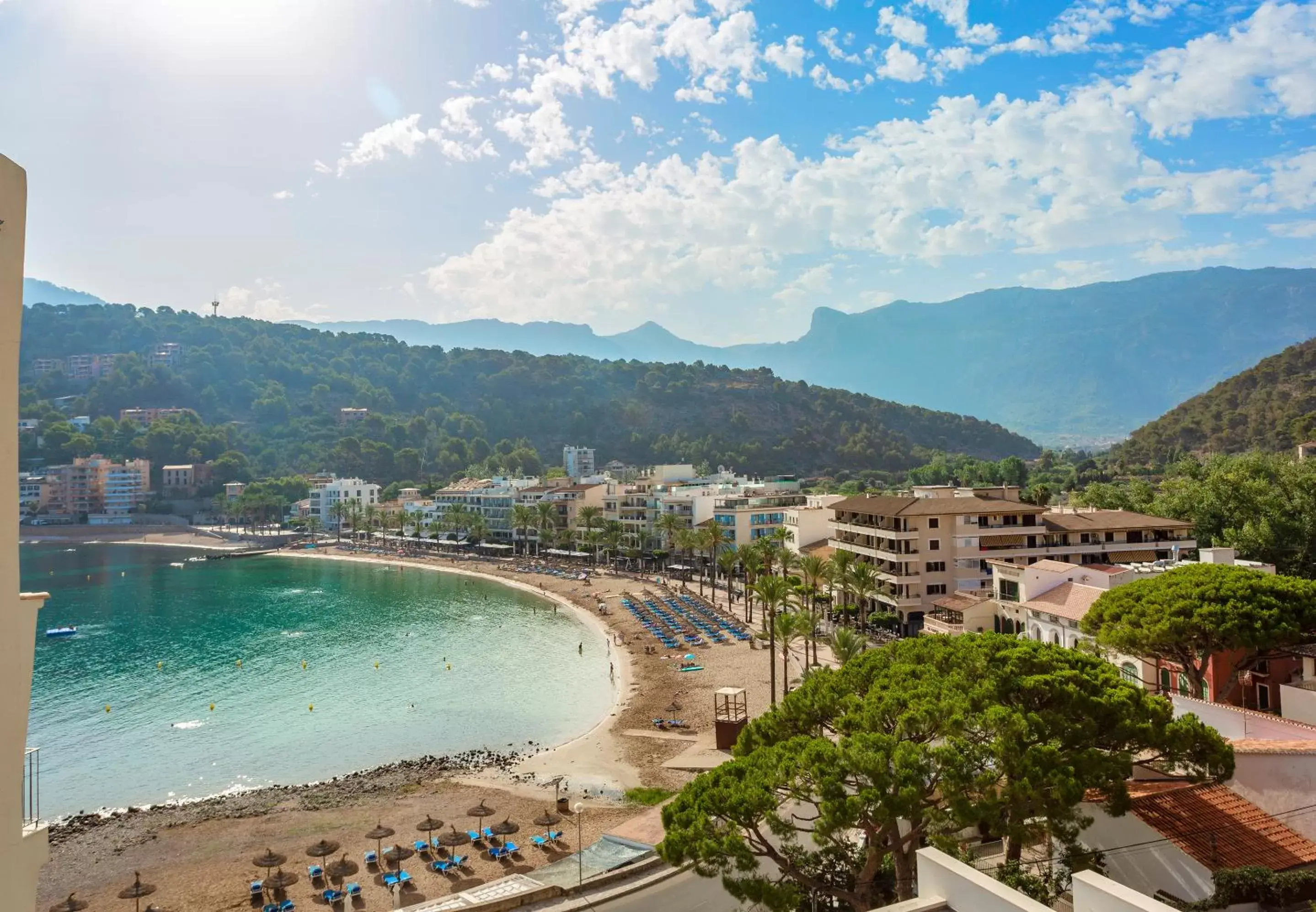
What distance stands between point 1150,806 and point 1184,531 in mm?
32170

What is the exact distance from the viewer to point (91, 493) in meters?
136

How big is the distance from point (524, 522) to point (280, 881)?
70.1 meters

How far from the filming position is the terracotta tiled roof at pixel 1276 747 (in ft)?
49.2

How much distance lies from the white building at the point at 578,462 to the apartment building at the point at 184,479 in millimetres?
60793

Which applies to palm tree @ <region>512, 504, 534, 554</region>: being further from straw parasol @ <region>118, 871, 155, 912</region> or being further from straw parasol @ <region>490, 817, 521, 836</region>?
straw parasol @ <region>118, 871, 155, 912</region>

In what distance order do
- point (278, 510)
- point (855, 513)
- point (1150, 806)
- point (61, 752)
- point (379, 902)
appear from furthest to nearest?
1. point (278, 510)
2. point (855, 513)
3. point (61, 752)
4. point (379, 902)
5. point (1150, 806)

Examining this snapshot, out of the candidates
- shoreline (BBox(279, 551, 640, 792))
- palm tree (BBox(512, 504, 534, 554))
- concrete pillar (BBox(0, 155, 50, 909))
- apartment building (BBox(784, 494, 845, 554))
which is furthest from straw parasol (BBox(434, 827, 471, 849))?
palm tree (BBox(512, 504, 534, 554))

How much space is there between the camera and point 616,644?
2009 inches

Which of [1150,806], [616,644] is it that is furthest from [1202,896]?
[616,644]

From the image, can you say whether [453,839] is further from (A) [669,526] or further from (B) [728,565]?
(A) [669,526]

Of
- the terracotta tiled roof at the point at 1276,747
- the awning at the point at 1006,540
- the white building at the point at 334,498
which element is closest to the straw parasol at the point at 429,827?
the terracotta tiled roof at the point at 1276,747

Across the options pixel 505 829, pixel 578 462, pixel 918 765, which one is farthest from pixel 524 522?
pixel 918 765

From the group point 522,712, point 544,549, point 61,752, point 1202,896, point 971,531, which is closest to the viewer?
point 1202,896

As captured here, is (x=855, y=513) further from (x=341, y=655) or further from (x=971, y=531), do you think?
(x=341, y=655)
